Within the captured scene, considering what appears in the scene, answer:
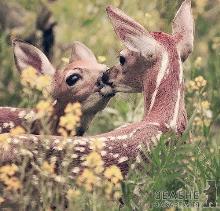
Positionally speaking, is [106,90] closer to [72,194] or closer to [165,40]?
[165,40]

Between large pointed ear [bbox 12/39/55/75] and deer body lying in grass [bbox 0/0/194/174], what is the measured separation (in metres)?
0.97

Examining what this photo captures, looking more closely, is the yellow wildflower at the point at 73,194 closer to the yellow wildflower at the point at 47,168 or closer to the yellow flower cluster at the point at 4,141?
the yellow wildflower at the point at 47,168

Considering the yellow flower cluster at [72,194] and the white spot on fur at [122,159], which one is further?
the white spot on fur at [122,159]

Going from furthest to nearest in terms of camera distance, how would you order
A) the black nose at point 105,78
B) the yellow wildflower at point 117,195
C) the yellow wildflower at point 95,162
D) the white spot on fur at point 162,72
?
the black nose at point 105,78 → the white spot on fur at point 162,72 → the yellow wildflower at point 117,195 → the yellow wildflower at point 95,162

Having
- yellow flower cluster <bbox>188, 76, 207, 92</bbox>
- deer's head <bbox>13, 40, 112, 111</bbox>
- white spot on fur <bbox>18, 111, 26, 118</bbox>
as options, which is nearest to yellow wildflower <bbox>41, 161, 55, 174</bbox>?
deer's head <bbox>13, 40, 112, 111</bbox>

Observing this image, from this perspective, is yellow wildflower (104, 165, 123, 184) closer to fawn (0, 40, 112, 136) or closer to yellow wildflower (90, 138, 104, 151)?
yellow wildflower (90, 138, 104, 151)

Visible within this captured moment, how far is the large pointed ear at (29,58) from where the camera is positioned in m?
9.47

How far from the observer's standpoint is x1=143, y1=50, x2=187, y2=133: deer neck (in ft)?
25.8

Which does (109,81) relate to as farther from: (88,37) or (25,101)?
(88,37)

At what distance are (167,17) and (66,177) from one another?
3.36 m

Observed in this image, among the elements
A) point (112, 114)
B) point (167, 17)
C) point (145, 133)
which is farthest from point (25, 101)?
point (145, 133)

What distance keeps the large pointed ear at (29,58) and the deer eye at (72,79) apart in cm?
49

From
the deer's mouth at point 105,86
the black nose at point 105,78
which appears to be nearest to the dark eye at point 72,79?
the deer's mouth at point 105,86

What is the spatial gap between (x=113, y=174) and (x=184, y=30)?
6.07 feet
